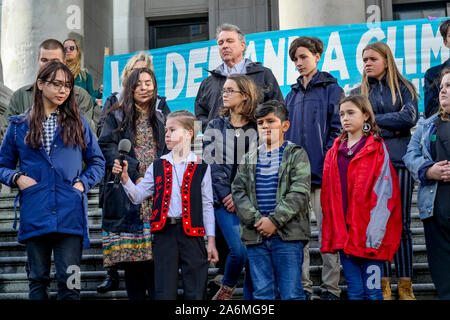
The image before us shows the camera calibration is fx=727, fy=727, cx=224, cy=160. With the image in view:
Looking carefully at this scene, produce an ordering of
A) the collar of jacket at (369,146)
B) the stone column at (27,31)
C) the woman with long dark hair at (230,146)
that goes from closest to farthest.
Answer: the collar of jacket at (369,146), the woman with long dark hair at (230,146), the stone column at (27,31)

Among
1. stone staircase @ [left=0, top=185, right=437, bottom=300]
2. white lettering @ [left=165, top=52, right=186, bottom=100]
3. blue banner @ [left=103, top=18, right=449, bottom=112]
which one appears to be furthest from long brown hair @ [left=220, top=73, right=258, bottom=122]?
white lettering @ [left=165, top=52, right=186, bottom=100]

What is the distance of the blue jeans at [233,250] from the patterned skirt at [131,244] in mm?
581

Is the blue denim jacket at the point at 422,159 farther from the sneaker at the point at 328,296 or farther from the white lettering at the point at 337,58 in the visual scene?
the white lettering at the point at 337,58

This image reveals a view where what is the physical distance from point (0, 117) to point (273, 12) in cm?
758

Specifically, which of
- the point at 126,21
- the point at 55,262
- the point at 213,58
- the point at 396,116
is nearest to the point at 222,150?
the point at 396,116

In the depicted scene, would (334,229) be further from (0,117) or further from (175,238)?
(0,117)

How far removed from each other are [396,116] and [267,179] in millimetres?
1517

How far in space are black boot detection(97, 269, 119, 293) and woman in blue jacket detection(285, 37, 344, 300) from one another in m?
1.96

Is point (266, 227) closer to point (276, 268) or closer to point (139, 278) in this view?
point (276, 268)

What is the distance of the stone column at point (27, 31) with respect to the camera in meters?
12.2

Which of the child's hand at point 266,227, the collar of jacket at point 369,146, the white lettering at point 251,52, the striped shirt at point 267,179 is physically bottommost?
the child's hand at point 266,227

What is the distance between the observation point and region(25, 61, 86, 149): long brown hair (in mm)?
5566

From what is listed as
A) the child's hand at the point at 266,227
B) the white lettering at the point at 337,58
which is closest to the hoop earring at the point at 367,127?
the child's hand at the point at 266,227

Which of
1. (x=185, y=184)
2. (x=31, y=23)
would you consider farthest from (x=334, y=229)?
(x=31, y=23)
